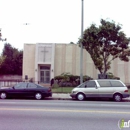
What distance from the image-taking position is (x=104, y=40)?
71.0 ft

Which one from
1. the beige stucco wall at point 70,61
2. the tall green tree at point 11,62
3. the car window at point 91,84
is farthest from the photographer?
the tall green tree at point 11,62

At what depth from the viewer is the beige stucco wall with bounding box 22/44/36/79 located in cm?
3572

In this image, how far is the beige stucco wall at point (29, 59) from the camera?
1406 inches

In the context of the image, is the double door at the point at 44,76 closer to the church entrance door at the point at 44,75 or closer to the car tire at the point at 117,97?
the church entrance door at the point at 44,75

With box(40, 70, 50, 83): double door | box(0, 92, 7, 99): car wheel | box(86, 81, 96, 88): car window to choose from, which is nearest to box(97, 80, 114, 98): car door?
box(86, 81, 96, 88): car window

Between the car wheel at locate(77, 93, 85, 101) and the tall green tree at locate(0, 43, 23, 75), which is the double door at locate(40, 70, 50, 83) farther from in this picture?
the car wheel at locate(77, 93, 85, 101)

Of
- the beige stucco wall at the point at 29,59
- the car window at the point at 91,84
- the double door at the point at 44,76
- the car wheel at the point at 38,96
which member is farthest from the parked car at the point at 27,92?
the double door at the point at 44,76

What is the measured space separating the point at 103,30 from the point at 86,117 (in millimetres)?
13607

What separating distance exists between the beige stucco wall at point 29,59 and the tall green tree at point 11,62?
12.4m

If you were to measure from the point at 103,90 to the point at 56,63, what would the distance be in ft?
65.4

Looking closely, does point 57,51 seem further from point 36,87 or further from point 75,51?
point 36,87

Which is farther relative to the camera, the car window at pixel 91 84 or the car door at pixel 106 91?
the car window at pixel 91 84

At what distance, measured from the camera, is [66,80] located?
31719 mm

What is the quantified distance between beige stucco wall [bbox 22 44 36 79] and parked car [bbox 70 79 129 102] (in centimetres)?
2011
